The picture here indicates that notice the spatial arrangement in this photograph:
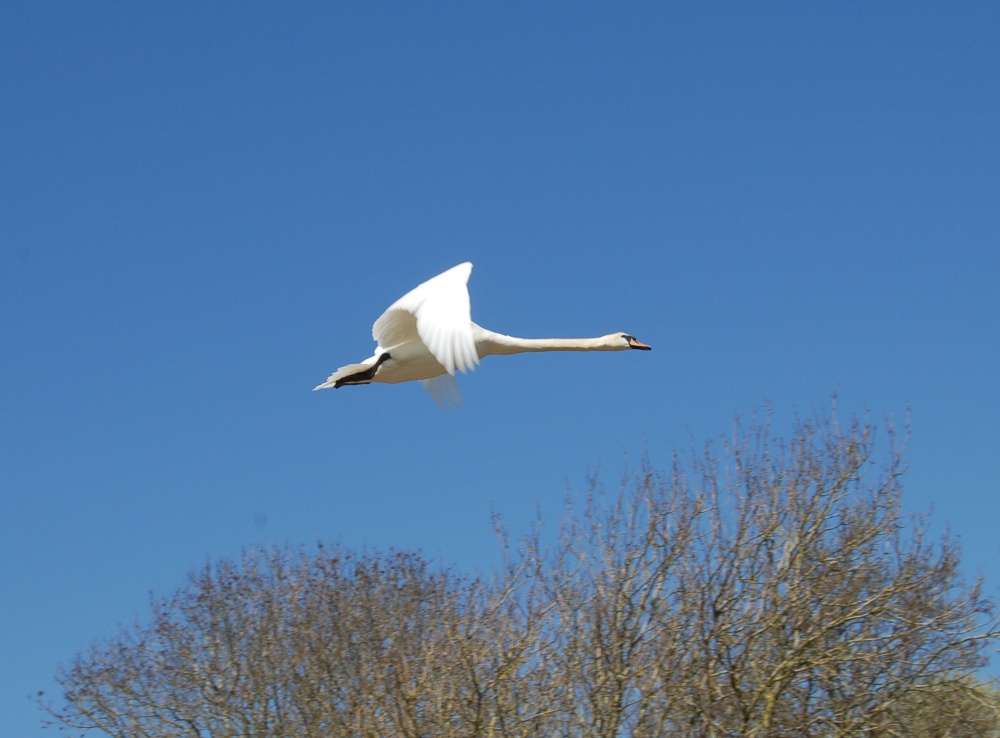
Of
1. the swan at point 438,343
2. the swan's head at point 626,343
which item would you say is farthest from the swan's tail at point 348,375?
the swan's head at point 626,343

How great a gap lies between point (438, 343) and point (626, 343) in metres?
4.23

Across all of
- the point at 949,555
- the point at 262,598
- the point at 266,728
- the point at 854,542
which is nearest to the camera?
the point at 854,542

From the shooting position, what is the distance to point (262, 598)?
25.9 meters

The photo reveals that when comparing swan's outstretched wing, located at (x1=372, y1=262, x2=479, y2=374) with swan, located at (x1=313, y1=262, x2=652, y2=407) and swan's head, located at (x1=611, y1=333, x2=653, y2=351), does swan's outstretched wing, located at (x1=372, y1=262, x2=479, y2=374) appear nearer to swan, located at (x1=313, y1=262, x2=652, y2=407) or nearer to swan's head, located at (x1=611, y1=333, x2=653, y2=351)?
swan, located at (x1=313, y1=262, x2=652, y2=407)

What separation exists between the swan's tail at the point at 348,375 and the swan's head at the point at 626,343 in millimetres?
2760

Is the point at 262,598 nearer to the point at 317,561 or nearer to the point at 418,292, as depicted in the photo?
the point at 317,561

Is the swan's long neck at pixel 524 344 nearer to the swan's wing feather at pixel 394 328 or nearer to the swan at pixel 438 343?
the swan at pixel 438 343

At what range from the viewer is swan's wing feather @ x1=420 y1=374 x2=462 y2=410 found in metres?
14.0

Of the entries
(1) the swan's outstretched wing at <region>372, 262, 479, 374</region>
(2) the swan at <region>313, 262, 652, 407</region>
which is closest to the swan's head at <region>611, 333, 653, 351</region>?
(2) the swan at <region>313, 262, 652, 407</region>

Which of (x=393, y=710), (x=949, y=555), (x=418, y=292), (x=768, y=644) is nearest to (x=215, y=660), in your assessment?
(x=393, y=710)

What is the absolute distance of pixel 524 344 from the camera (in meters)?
12.7

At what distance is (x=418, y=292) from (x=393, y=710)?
8995 millimetres

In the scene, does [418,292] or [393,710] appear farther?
[393,710]

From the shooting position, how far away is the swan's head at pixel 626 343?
1389cm
